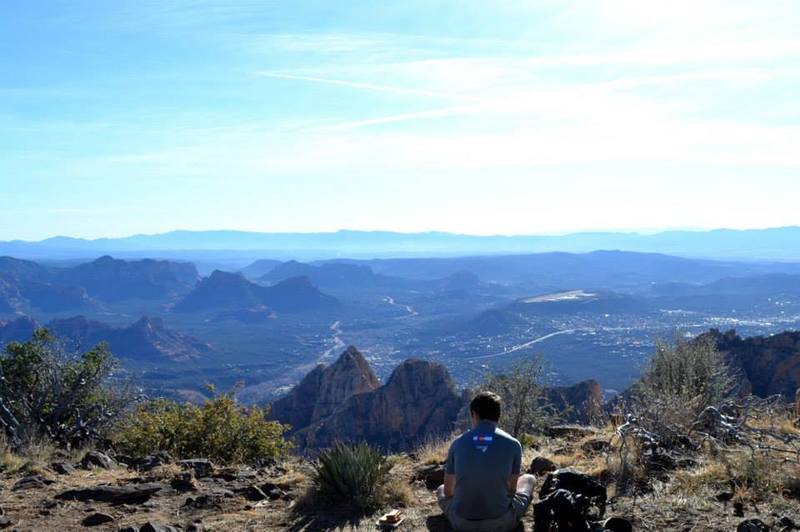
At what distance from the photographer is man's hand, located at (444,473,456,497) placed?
238 inches

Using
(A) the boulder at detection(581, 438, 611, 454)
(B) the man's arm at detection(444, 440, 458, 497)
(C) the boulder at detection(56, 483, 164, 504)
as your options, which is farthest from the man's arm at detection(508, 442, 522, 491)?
(C) the boulder at detection(56, 483, 164, 504)

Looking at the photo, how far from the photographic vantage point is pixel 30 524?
22.1ft

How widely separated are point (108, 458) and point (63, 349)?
20.1ft

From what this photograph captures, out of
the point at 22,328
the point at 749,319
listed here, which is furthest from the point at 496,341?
the point at 22,328

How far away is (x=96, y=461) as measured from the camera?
9594mm

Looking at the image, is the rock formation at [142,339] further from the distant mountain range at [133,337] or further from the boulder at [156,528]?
the boulder at [156,528]

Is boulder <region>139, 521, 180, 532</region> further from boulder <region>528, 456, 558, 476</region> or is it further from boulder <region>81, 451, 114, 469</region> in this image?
boulder <region>528, 456, 558, 476</region>

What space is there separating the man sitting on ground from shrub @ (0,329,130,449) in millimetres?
8626

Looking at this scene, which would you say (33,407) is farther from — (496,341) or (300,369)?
(496,341)

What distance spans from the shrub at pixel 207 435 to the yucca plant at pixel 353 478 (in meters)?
4.21

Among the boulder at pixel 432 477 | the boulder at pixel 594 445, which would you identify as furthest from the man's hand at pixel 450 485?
the boulder at pixel 594 445

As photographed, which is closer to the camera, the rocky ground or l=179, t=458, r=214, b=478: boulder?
the rocky ground

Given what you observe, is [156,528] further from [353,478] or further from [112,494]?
[353,478]

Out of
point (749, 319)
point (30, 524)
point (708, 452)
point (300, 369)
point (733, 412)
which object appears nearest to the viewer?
point (30, 524)
